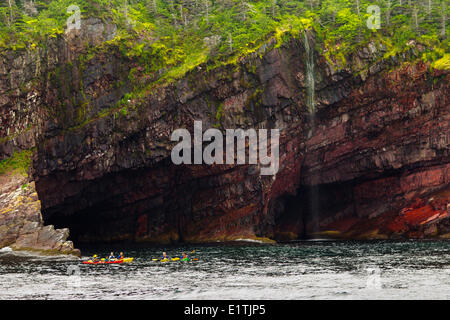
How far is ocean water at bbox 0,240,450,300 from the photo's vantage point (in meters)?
44.6

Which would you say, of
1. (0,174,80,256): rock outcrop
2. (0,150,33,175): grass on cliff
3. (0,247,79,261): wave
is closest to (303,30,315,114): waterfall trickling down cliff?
(0,174,80,256): rock outcrop

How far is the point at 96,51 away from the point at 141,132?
690 inches

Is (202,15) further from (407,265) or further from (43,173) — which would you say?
(407,265)

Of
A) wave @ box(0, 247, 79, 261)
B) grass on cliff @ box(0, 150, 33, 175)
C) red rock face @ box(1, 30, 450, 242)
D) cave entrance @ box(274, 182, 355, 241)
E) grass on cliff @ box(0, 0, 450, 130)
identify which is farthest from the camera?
cave entrance @ box(274, 182, 355, 241)

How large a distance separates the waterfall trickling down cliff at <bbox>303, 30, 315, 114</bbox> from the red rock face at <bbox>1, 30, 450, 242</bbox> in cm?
87

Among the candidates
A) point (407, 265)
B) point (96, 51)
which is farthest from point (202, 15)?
point (407, 265)

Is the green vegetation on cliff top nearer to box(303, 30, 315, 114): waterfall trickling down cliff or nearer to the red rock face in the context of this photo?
box(303, 30, 315, 114): waterfall trickling down cliff

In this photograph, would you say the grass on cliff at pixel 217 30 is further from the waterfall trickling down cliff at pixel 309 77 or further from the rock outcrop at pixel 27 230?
the rock outcrop at pixel 27 230

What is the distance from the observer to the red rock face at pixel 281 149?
102 m

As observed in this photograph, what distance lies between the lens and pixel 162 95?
104 meters

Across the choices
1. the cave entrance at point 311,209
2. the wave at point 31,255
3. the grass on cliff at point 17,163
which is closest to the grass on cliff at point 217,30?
the grass on cliff at point 17,163

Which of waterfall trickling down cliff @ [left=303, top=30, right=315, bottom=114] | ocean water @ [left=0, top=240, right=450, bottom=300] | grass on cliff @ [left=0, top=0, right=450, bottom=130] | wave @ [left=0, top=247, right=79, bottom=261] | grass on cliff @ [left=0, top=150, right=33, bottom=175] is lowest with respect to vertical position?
wave @ [left=0, top=247, right=79, bottom=261]

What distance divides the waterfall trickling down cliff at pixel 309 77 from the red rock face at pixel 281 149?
0.87 metres

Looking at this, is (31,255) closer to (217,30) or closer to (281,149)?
(281,149)
